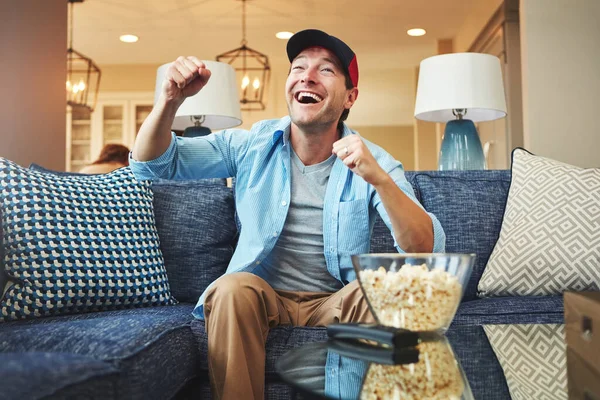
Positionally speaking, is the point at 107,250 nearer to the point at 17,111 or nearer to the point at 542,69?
the point at 17,111

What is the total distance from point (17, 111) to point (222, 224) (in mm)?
1289

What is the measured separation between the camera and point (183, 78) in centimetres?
143

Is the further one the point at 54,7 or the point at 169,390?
the point at 54,7

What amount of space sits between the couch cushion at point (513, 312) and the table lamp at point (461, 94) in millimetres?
1048

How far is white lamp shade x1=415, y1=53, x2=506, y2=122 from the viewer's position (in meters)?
2.54

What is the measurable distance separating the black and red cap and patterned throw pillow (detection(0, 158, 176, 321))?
64cm

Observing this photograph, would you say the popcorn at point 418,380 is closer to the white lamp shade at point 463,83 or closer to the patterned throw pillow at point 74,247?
the patterned throw pillow at point 74,247

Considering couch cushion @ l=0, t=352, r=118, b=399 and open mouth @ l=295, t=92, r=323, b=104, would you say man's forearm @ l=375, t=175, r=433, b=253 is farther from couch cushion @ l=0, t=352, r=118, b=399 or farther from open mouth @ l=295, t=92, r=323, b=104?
couch cushion @ l=0, t=352, r=118, b=399

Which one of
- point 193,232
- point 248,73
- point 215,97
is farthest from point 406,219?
point 248,73

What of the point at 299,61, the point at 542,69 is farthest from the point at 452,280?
the point at 542,69

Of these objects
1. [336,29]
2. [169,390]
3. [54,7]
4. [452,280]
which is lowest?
[169,390]

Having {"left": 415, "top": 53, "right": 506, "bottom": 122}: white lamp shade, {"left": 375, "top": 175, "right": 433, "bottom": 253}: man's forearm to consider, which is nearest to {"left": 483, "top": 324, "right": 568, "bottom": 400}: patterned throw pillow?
{"left": 375, "top": 175, "right": 433, "bottom": 253}: man's forearm

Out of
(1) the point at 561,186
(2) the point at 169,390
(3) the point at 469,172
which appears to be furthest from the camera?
(3) the point at 469,172

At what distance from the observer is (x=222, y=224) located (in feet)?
6.57
